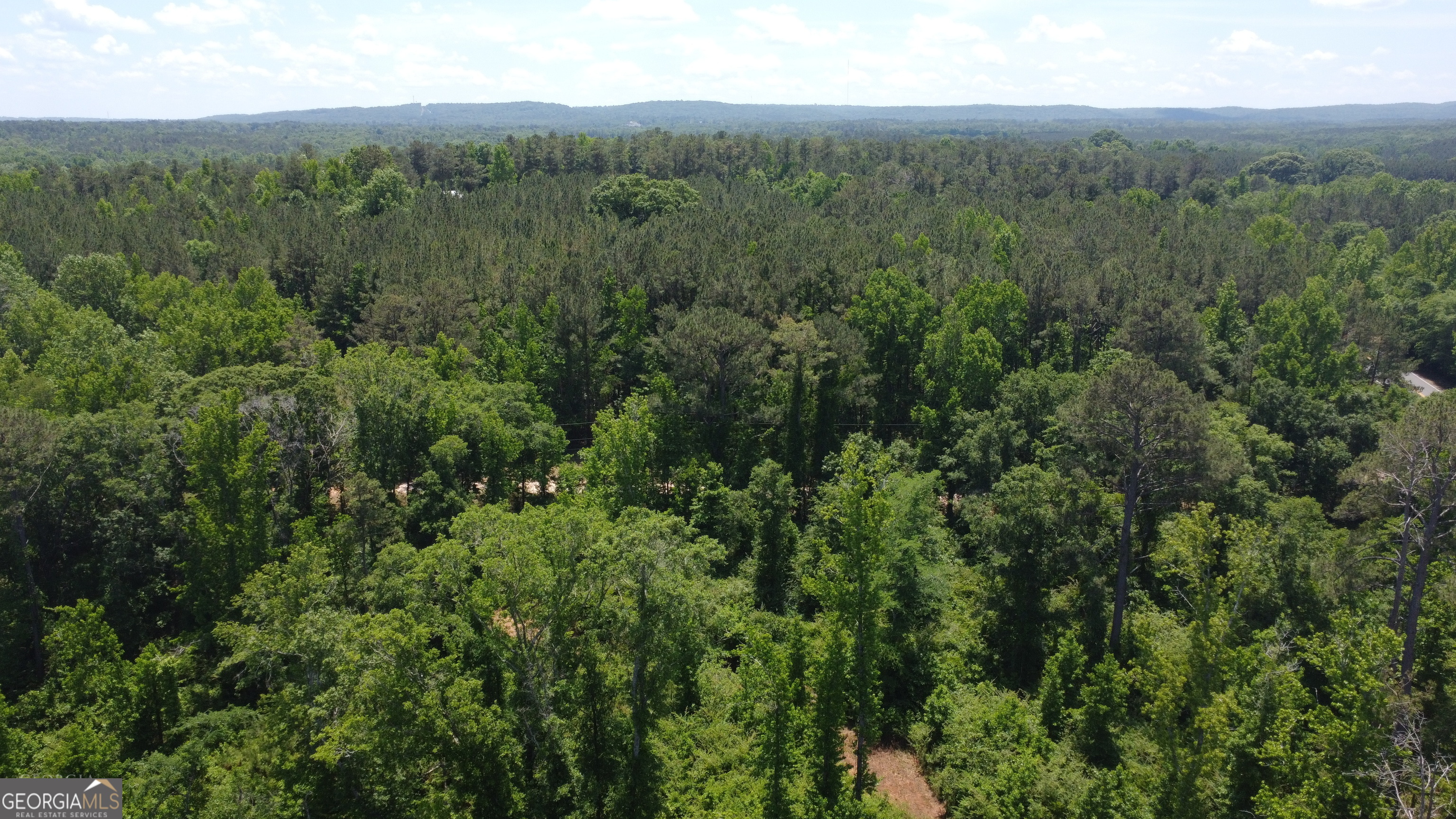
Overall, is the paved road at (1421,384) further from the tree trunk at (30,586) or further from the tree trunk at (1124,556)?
the tree trunk at (30,586)

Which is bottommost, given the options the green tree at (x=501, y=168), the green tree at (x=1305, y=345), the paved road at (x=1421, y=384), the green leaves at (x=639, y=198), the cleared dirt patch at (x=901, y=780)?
the cleared dirt patch at (x=901, y=780)

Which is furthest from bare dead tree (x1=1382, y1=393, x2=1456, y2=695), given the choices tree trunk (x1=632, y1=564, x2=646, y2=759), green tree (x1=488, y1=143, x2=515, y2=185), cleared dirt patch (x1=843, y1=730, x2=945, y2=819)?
green tree (x1=488, y1=143, x2=515, y2=185)

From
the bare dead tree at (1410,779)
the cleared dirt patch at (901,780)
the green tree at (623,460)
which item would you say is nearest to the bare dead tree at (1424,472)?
the bare dead tree at (1410,779)

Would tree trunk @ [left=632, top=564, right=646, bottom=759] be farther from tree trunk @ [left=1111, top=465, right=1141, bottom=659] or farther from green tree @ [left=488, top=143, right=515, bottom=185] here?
green tree @ [left=488, top=143, right=515, bottom=185]

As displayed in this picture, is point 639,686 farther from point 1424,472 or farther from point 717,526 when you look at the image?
point 1424,472

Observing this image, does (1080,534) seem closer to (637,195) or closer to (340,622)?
(340,622)

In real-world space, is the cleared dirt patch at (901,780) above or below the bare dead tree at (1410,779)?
below
